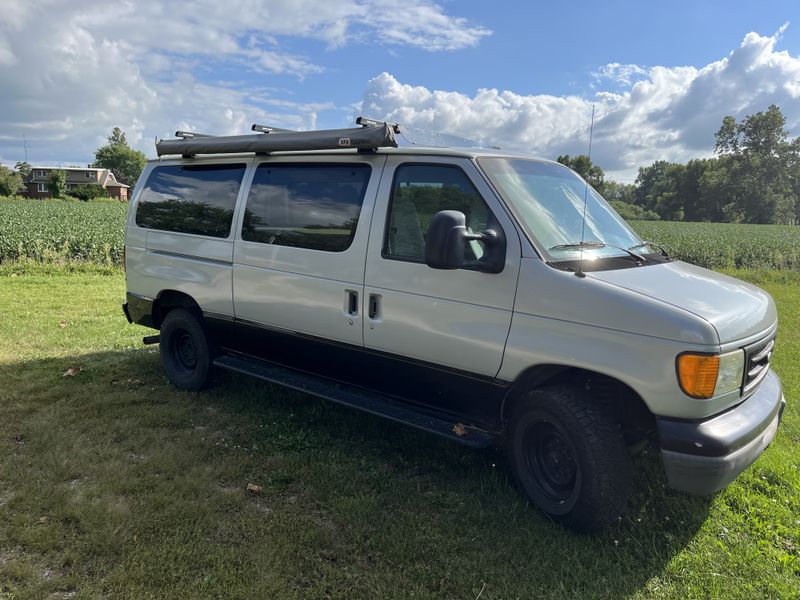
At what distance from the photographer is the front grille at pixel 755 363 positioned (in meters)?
2.96

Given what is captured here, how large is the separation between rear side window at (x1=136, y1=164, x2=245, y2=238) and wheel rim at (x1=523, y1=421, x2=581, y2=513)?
3.06 metres

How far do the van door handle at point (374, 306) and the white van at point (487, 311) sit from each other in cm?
1

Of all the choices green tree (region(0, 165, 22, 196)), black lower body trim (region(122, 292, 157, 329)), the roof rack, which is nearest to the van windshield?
the roof rack

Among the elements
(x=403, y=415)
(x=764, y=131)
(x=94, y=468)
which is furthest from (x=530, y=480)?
(x=764, y=131)

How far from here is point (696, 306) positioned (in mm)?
2807

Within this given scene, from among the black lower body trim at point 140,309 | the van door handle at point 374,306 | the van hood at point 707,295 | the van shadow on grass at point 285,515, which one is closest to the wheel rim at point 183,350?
the black lower body trim at point 140,309

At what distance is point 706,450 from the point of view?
2.70 m

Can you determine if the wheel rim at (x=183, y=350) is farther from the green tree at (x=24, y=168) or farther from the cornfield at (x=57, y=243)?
the green tree at (x=24, y=168)

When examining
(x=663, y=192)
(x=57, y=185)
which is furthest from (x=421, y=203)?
(x=663, y=192)

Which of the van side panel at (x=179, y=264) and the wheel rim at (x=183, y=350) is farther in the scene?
the wheel rim at (x=183, y=350)

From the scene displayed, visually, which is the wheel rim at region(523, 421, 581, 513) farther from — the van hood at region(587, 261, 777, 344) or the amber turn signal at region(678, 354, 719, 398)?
the van hood at region(587, 261, 777, 344)

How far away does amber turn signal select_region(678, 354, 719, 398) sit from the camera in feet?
8.71

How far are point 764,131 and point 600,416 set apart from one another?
93.1 meters

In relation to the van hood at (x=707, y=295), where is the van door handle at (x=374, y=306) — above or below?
below
